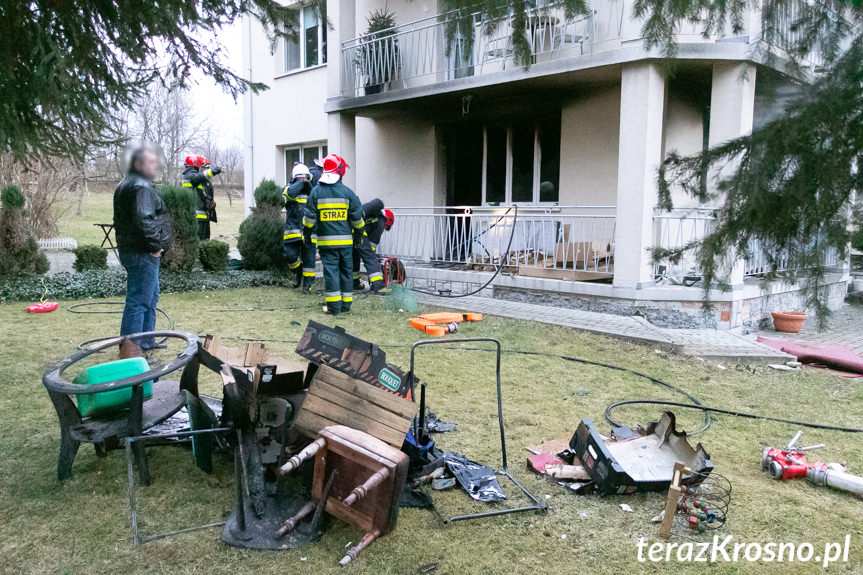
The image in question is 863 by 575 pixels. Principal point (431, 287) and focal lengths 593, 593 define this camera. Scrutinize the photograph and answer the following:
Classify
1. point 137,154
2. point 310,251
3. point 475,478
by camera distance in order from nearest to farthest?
point 475,478
point 137,154
point 310,251

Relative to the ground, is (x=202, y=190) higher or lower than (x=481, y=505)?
higher

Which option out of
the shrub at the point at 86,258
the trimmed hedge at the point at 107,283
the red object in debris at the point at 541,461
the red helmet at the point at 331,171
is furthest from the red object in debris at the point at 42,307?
the red object in debris at the point at 541,461

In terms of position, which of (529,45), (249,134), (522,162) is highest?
(249,134)

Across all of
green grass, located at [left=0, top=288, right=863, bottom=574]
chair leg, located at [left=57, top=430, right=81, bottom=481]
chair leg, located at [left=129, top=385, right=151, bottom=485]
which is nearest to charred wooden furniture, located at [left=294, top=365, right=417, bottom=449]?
green grass, located at [left=0, top=288, right=863, bottom=574]

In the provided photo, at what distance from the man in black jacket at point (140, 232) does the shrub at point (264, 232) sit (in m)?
5.56

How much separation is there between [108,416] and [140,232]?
7.51ft

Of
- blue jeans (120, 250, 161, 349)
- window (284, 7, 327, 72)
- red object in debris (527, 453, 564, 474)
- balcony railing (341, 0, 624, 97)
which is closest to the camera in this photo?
red object in debris (527, 453, 564, 474)

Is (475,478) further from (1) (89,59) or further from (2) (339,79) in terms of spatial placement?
(2) (339,79)

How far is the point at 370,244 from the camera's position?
9.73 meters

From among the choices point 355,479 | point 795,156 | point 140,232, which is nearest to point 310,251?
point 140,232

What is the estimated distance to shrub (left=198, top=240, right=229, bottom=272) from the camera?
1053 centimetres

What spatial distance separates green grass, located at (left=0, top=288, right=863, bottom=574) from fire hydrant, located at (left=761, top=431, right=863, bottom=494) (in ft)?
0.22

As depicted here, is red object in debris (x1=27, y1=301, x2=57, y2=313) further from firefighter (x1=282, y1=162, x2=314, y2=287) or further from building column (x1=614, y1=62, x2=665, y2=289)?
building column (x1=614, y1=62, x2=665, y2=289)

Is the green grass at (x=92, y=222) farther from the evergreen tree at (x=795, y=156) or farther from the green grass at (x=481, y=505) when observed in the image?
the evergreen tree at (x=795, y=156)
